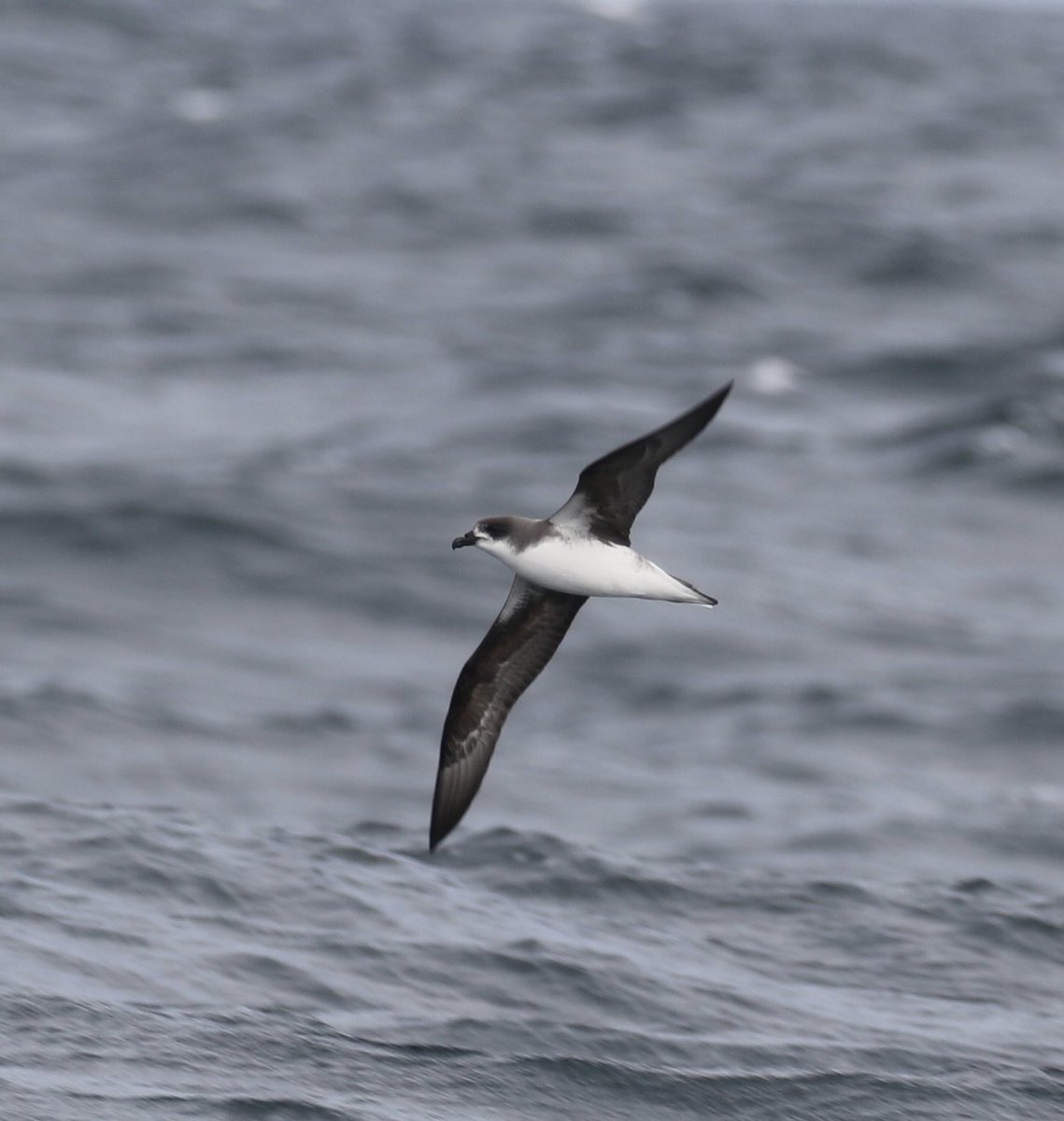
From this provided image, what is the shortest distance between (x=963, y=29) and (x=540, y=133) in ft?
192

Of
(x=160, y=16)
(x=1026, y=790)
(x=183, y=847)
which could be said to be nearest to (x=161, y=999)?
(x=183, y=847)

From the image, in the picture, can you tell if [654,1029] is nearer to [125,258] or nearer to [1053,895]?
[1053,895]

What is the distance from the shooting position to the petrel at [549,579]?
887cm

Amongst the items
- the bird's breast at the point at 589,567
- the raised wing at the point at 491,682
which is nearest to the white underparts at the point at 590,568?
the bird's breast at the point at 589,567

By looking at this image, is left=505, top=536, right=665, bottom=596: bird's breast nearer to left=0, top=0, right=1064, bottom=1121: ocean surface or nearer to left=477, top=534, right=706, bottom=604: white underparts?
left=477, top=534, right=706, bottom=604: white underparts

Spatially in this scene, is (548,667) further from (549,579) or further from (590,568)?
(590,568)

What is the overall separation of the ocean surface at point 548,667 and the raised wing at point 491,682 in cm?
167

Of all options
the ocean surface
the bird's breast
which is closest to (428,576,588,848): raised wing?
the bird's breast

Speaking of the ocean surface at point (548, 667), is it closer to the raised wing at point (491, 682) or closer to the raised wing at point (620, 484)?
the raised wing at point (491, 682)

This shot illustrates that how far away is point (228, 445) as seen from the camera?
2556 cm

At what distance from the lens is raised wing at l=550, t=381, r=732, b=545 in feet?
27.9

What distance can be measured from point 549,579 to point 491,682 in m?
1.31

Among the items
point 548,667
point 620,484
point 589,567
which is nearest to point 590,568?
point 589,567

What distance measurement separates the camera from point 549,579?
30.6 feet
